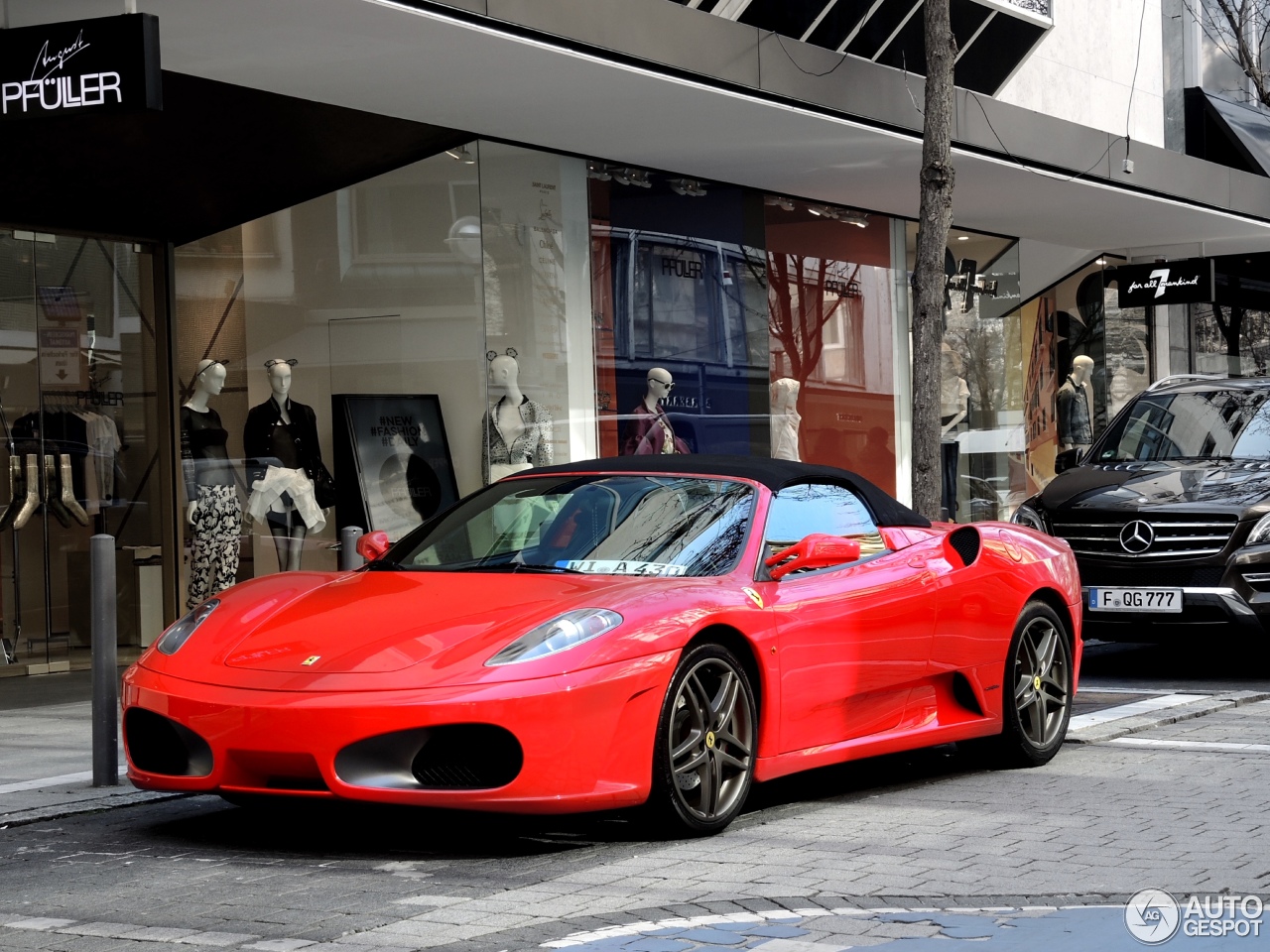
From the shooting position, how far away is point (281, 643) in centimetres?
562

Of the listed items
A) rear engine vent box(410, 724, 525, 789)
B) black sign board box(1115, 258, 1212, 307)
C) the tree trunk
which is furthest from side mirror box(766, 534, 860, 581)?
black sign board box(1115, 258, 1212, 307)

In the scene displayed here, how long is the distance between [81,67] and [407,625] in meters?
3.77

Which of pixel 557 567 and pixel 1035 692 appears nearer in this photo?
pixel 557 567

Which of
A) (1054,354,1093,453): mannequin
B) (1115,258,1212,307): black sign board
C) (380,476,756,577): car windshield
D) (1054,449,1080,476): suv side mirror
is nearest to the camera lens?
(380,476,756,577): car windshield

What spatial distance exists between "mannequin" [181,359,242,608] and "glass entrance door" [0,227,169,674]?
0.78 feet

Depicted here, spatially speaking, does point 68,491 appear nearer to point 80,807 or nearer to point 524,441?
point 524,441

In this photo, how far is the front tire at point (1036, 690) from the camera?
7.36 metres

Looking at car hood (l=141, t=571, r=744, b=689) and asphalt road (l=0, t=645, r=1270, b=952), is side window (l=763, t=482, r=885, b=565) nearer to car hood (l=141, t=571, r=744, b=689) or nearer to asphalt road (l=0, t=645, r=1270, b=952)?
car hood (l=141, t=571, r=744, b=689)

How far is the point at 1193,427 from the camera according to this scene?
39.6 feet

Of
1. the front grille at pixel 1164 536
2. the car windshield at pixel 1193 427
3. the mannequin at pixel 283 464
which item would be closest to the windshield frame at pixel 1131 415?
the car windshield at pixel 1193 427

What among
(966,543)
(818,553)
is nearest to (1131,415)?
(966,543)

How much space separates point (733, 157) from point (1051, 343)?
28.9 ft

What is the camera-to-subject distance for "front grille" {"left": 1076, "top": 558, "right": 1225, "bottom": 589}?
10.4 meters

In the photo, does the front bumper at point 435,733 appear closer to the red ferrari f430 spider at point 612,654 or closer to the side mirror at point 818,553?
the red ferrari f430 spider at point 612,654
